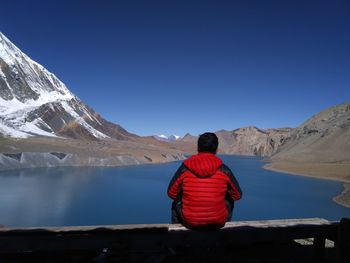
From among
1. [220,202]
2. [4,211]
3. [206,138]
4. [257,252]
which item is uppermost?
[206,138]

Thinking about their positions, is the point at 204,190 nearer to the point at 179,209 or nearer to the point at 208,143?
the point at 179,209

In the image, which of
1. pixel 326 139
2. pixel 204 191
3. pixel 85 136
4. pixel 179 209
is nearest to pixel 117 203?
pixel 179 209

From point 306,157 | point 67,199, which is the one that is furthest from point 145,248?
point 306,157

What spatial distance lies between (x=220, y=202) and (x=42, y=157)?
8533 cm

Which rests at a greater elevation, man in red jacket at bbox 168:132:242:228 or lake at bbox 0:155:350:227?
man in red jacket at bbox 168:132:242:228

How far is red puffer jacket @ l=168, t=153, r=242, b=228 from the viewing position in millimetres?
4414

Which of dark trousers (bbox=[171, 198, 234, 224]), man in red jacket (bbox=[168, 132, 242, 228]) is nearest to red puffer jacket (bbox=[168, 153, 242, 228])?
man in red jacket (bbox=[168, 132, 242, 228])

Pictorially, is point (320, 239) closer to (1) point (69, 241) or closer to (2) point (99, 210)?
(1) point (69, 241)

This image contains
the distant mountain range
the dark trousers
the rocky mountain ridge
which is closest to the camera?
the dark trousers

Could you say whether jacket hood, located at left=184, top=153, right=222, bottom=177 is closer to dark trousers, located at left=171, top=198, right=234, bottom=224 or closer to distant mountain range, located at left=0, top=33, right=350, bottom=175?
dark trousers, located at left=171, top=198, right=234, bottom=224

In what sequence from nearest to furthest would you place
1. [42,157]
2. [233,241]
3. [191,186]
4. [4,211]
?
[233,241], [191,186], [4,211], [42,157]

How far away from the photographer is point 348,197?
4328 centimetres

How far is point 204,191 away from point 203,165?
0.30 m

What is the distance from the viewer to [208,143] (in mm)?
4840
